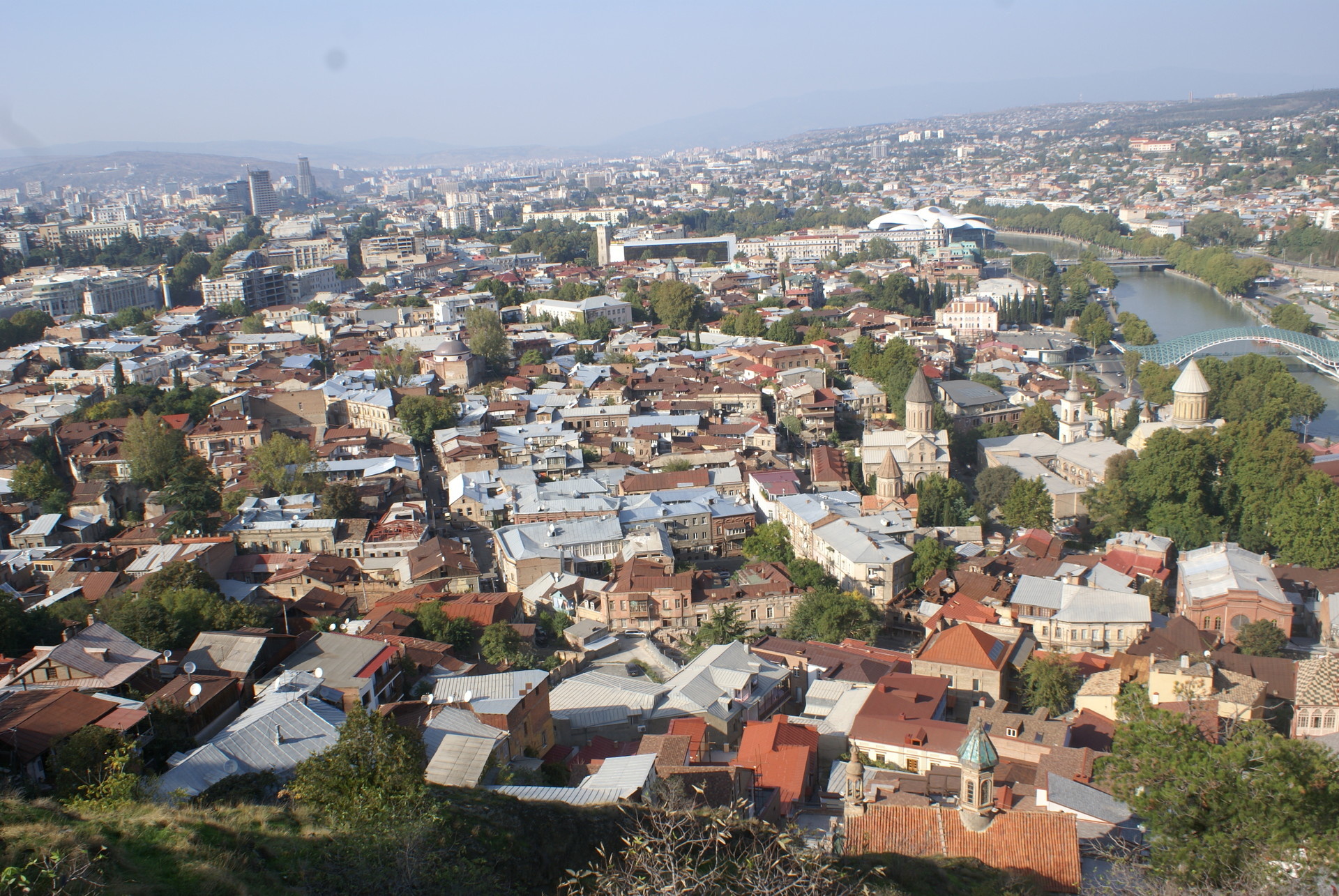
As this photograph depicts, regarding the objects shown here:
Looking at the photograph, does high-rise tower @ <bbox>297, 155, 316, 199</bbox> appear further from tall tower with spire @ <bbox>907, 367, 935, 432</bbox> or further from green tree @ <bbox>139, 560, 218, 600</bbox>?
green tree @ <bbox>139, 560, 218, 600</bbox>

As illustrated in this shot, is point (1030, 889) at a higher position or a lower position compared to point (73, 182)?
lower

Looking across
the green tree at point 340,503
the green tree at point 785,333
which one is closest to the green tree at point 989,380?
the green tree at point 785,333

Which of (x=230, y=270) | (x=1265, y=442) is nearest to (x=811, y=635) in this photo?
(x=1265, y=442)

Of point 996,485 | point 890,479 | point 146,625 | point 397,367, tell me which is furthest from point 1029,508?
point 397,367

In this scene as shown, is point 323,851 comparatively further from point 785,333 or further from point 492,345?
point 785,333

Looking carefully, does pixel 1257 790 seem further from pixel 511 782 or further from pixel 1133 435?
pixel 1133 435

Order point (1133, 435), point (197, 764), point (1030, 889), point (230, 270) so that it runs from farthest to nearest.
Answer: point (230, 270) < point (1133, 435) < point (197, 764) < point (1030, 889)

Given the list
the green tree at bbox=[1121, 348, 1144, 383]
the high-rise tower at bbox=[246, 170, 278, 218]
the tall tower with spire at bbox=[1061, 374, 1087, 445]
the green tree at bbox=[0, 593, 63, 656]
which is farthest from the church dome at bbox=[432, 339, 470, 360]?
the high-rise tower at bbox=[246, 170, 278, 218]
